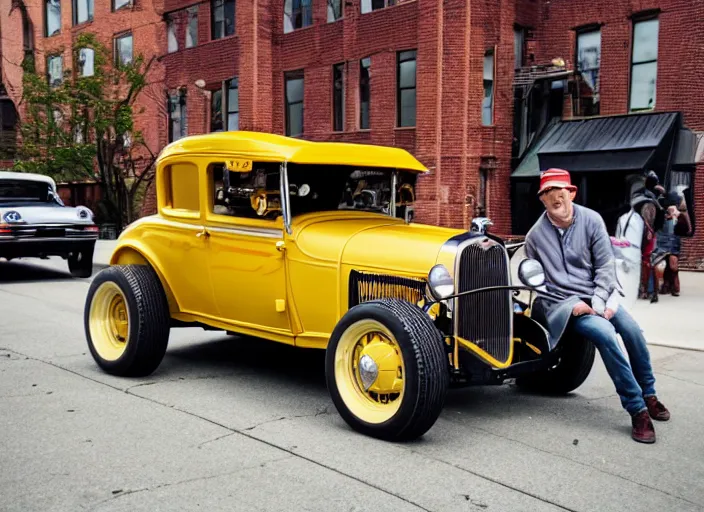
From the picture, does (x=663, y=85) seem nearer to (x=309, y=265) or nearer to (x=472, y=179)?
(x=472, y=179)

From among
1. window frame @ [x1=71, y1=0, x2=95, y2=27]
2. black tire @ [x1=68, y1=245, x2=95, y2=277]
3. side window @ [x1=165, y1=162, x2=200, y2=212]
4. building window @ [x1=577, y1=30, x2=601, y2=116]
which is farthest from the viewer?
window frame @ [x1=71, y1=0, x2=95, y2=27]

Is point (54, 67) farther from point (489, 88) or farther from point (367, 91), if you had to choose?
point (489, 88)

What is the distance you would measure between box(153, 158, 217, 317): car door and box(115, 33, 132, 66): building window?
84.7 feet

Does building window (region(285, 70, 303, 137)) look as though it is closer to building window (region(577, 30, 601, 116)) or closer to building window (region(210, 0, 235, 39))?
building window (region(210, 0, 235, 39))

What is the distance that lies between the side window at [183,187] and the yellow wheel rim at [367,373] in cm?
211

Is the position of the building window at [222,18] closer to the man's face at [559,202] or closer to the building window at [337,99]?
the building window at [337,99]

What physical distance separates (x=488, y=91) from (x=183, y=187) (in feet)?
47.5

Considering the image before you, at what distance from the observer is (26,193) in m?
14.9

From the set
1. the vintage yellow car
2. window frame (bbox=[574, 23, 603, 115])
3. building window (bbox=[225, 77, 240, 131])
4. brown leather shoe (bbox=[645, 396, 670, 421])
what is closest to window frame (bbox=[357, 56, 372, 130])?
building window (bbox=[225, 77, 240, 131])

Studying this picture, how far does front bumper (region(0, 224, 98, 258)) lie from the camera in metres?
13.3

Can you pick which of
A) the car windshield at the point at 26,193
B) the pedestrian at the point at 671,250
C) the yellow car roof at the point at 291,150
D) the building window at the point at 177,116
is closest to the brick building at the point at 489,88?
the pedestrian at the point at 671,250

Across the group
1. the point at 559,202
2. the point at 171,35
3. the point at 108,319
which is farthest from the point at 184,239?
the point at 171,35

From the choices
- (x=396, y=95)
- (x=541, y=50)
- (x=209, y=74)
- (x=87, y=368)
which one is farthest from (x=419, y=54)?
(x=87, y=368)

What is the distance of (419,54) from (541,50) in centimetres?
326
